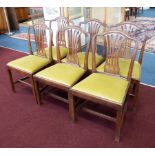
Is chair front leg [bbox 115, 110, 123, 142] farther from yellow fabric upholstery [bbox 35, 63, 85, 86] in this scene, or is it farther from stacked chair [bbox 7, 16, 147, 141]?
yellow fabric upholstery [bbox 35, 63, 85, 86]

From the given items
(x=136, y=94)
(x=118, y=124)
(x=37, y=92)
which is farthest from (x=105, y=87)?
(x=37, y=92)

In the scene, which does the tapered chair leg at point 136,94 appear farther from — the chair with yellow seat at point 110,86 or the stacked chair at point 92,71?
the chair with yellow seat at point 110,86

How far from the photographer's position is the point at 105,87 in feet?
5.54

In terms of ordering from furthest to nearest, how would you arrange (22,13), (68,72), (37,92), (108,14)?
(22,13) < (108,14) < (37,92) < (68,72)

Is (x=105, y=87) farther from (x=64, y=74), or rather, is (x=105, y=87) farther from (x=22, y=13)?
(x=22, y=13)

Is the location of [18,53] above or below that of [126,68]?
below

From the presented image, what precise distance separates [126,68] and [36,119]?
1.16 m

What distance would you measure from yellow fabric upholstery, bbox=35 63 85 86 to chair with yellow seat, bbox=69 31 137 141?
13 cm

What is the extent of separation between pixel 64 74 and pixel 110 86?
540 mm

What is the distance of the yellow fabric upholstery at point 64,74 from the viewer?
1.89 metres

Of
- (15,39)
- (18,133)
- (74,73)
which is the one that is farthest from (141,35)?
(18,133)

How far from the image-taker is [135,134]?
179cm
